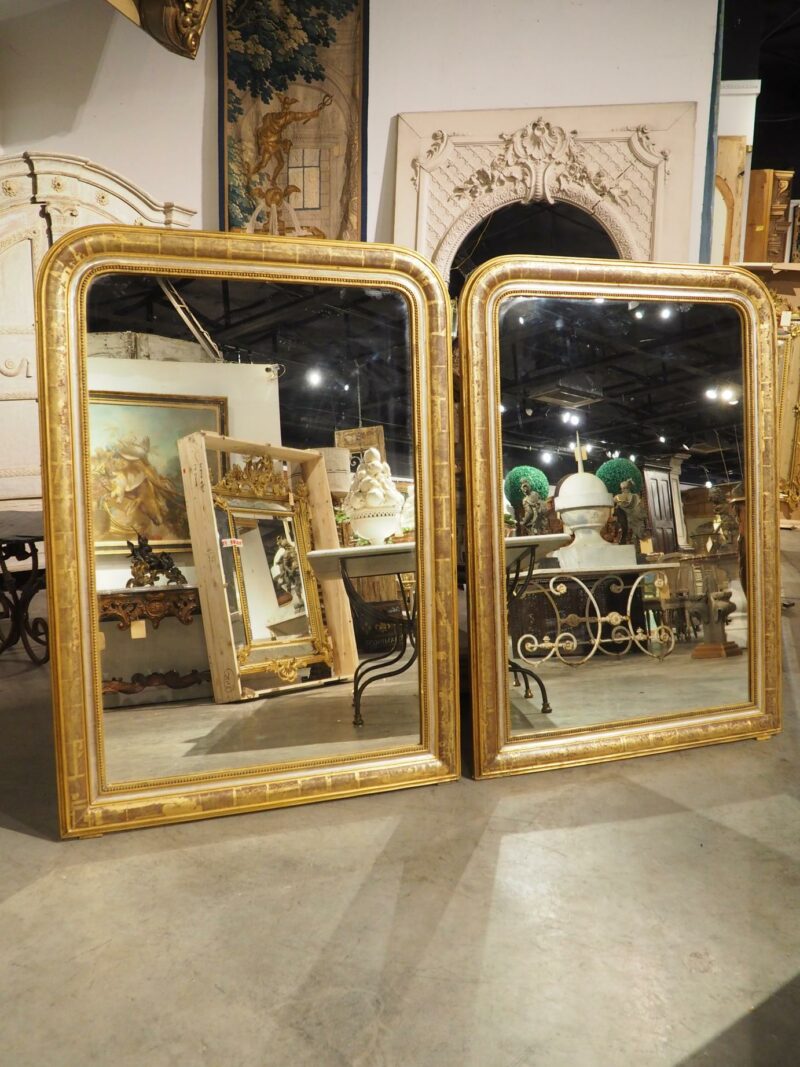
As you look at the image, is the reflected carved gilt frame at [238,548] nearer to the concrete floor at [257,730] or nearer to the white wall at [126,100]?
the concrete floor at [257,730]

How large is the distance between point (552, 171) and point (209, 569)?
242 cm

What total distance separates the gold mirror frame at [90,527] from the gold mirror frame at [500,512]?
0.09 m

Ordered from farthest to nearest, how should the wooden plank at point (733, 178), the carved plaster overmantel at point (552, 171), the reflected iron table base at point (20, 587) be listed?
the wooden plank at point (733, 178)
the reflected iron table base at point (20, 587)
the carved plaster overmantel at point (552, 171)

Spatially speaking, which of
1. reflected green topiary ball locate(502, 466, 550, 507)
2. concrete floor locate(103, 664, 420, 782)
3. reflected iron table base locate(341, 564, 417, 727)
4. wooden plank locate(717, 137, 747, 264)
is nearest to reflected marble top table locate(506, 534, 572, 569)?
reflected green topiary ball locate(502, 466, 550, 507)

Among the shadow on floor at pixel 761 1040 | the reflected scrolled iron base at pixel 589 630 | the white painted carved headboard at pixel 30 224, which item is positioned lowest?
the shadow on floor at pixel 761 1040

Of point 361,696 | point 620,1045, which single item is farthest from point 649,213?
point 620,1045

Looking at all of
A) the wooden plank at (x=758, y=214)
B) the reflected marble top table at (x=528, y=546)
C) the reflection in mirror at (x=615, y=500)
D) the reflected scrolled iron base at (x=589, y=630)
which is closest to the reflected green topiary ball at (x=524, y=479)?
the reflection in mirror at (x=615, y=500)

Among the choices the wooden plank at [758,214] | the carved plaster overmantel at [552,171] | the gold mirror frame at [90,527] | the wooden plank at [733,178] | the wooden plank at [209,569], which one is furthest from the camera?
the wooden plank at [758,214]

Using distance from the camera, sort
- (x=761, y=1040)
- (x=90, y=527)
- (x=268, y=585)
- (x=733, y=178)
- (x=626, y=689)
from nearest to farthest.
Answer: (x=761, y=1040) → (x=90, y=527) → (x=268, y=585) → (x=626, y=689) → (x=733, y=178)

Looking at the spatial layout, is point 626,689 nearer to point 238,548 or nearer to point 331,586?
point 331,586

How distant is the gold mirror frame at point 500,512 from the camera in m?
2.41

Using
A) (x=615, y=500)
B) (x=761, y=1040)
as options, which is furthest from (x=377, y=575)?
A: (x=761, y=1040)

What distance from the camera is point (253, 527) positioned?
231 centimetres

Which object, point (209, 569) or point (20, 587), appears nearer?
point (209, 569)
